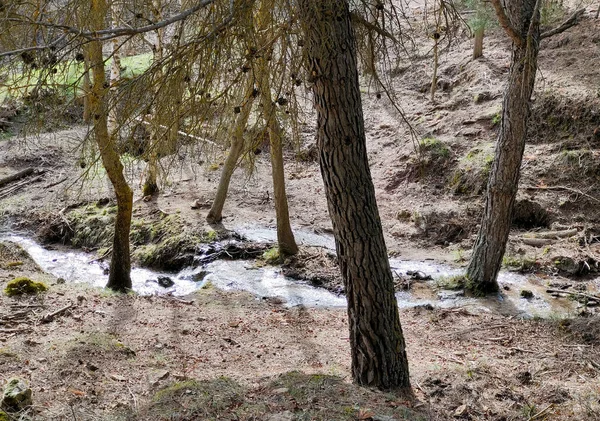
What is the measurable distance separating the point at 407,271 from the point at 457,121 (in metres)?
5.64

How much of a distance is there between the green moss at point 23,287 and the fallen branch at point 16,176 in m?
8.20

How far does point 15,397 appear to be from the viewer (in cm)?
418

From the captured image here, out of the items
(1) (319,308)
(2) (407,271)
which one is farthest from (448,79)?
(1) (319,308)

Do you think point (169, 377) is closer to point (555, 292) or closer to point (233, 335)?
point (233, 335)

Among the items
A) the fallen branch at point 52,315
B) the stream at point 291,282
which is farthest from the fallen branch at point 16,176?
the fallen branch at point 52,315

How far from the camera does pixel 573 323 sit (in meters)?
7.56

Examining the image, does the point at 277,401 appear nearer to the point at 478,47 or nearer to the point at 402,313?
the point at 402,313

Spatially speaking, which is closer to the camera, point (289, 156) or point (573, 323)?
point (573, 323)

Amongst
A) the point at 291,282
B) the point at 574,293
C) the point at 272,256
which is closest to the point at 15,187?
the point at 272,256

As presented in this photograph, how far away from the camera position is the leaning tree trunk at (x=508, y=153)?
302 inches

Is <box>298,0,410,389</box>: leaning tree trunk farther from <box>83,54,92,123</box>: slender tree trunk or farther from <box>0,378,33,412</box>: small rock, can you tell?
<box>0,378,33,412</box>: small rock

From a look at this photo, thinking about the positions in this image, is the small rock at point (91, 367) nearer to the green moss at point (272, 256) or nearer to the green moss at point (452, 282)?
the green moss at point (272, 256)

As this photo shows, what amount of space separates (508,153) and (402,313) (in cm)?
273

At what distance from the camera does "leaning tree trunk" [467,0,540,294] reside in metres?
7.68
